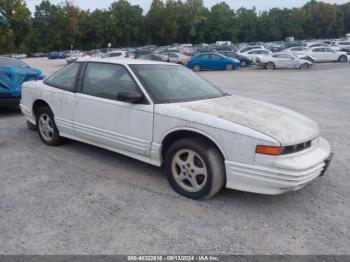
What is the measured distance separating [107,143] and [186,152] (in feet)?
4.26

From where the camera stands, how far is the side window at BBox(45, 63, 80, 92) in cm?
539

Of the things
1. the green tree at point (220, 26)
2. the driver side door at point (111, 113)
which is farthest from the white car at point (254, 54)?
the green tree at point (220, 26)

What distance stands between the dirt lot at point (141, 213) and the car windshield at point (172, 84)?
41.2 inches

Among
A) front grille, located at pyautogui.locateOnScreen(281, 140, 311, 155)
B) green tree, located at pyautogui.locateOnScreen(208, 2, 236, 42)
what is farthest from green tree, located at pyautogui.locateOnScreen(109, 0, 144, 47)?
front grille, located at pyautogui.locateOnScreen(281, 140, 311, 155)

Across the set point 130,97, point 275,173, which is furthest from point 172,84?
point 275,173

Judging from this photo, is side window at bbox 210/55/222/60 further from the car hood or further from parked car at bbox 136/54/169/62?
the car hood

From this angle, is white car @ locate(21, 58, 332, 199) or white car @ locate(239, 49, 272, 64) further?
white car @ locate(239, 49, 272, 64)

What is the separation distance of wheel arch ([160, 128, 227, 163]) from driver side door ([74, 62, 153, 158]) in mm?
182

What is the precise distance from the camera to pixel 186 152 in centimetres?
402

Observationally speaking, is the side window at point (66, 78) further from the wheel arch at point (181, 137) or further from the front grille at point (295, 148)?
the front grille at point (295, 148)

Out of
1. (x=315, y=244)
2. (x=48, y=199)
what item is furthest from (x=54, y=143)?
(x=315, y=244)

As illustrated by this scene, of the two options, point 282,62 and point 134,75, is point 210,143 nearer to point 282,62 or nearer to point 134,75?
point 134,75

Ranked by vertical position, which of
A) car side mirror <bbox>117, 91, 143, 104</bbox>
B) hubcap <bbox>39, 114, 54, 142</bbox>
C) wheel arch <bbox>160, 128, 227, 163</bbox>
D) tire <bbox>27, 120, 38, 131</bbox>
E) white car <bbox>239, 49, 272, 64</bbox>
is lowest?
tire <bbox>27, 120, 38, 131</bbox>

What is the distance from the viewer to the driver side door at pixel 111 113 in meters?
4.37
